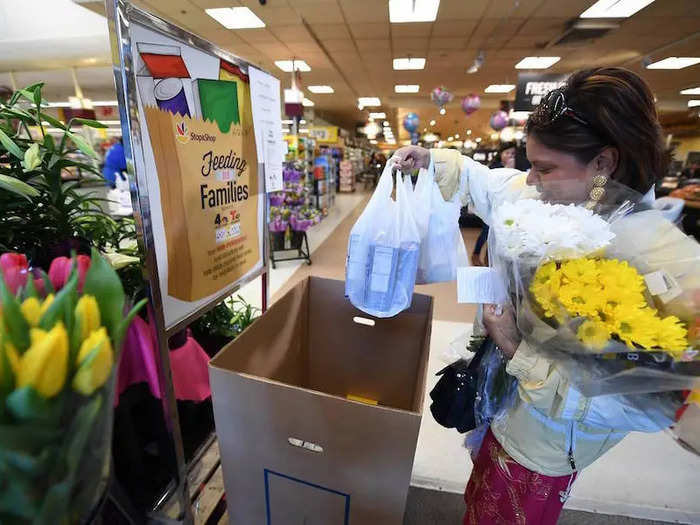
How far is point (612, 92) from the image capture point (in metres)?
0.79

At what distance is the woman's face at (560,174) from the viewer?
852 mm

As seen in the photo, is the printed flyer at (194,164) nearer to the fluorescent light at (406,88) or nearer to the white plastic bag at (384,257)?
the white plastic bag at (384,257)

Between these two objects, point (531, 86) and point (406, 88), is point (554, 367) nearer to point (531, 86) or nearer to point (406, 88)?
point (531, 86)

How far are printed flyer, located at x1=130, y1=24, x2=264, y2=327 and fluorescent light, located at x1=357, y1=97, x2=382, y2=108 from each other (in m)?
11.9

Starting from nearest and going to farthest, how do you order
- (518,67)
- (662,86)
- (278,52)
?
(278,52) → (518,67) → (662,86)

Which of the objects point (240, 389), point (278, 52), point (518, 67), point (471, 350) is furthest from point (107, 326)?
point (518, 67)

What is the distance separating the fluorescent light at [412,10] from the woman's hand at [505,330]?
5237 mm

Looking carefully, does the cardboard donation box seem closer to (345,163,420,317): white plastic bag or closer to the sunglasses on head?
(345,163,420,317): white plastic bag

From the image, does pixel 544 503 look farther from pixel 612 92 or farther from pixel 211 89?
pixel 211 89

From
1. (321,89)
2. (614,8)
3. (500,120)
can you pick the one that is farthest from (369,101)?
(614,8)

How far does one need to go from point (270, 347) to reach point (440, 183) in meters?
0.80

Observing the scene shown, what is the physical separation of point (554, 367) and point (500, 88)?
36.6 ft

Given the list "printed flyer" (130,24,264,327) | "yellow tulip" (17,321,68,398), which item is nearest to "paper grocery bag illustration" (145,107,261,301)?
"printed flyer" (130,24,264,327)

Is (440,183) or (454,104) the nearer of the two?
(440,183)
